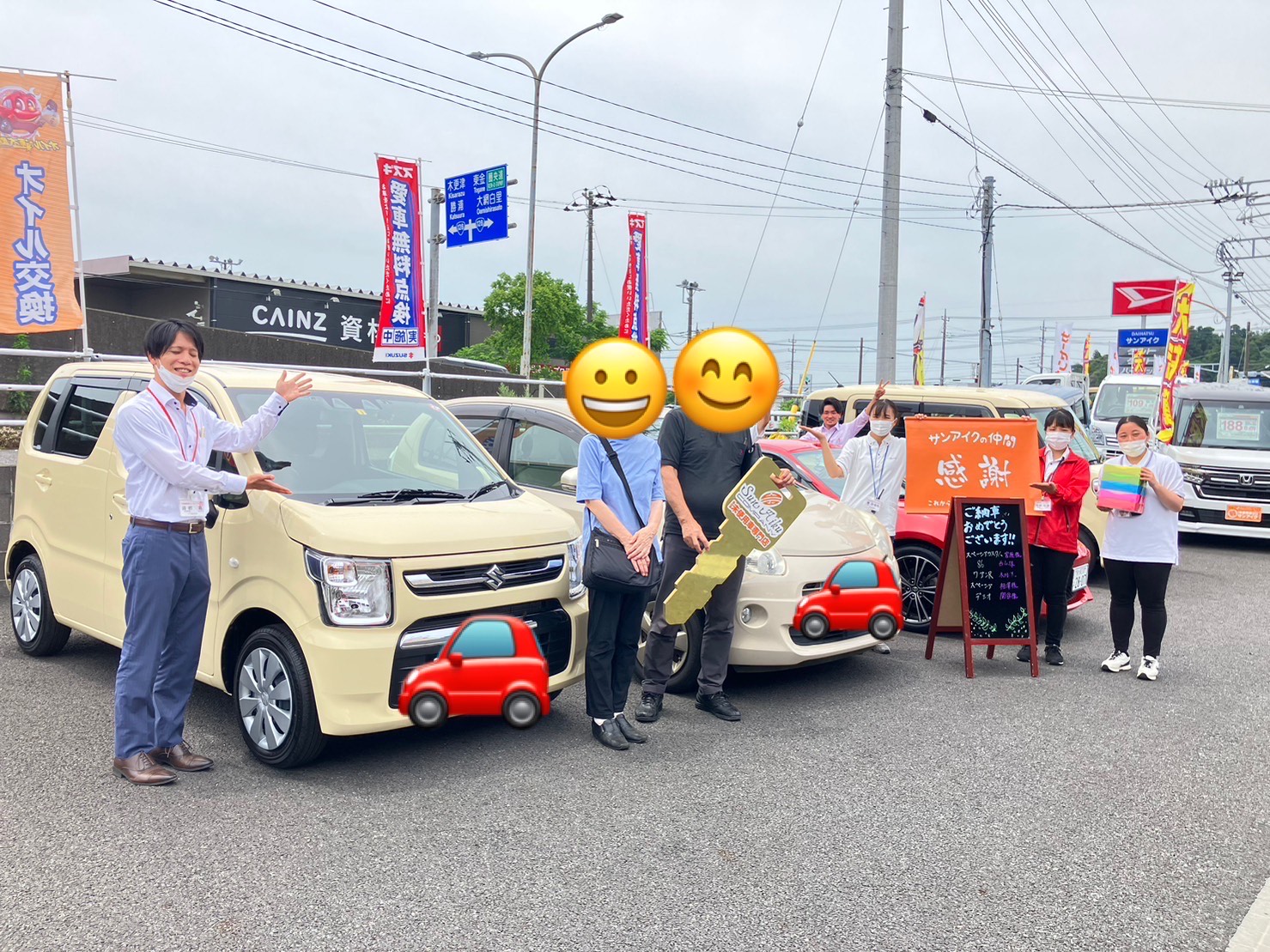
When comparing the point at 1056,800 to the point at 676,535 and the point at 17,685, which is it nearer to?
the point at 676,535

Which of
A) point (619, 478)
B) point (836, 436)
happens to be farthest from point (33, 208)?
point (836, 436)

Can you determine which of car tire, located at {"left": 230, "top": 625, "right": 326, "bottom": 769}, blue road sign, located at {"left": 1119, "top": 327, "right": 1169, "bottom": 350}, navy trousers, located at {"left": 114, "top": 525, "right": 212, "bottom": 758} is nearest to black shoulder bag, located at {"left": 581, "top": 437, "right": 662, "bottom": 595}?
car tire, located at {"left": 230, "top": 625, "right": 326, "bottom": 769}

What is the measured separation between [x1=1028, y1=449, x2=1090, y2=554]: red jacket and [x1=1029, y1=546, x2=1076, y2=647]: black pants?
69 mm

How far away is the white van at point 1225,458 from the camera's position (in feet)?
40.9

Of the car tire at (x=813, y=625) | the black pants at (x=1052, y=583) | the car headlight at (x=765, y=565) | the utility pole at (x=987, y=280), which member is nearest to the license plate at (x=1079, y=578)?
the black pants at (x=1052, y=583)

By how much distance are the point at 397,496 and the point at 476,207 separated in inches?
740

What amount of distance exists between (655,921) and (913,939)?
0.82m

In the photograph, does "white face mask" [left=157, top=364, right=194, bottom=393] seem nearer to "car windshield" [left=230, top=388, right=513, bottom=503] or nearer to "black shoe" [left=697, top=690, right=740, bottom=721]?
"car windshield" [left=230, top=388, right=513, bottom=503]

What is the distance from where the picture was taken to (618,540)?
4.63 meters

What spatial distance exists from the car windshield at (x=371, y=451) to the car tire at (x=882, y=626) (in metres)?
2.28

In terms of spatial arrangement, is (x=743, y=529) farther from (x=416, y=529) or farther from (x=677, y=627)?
(x=416, y=529)

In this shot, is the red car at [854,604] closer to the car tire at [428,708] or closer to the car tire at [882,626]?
the car tire at [882,626]

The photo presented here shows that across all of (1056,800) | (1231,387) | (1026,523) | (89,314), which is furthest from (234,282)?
(1056,800)

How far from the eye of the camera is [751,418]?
3.35m
